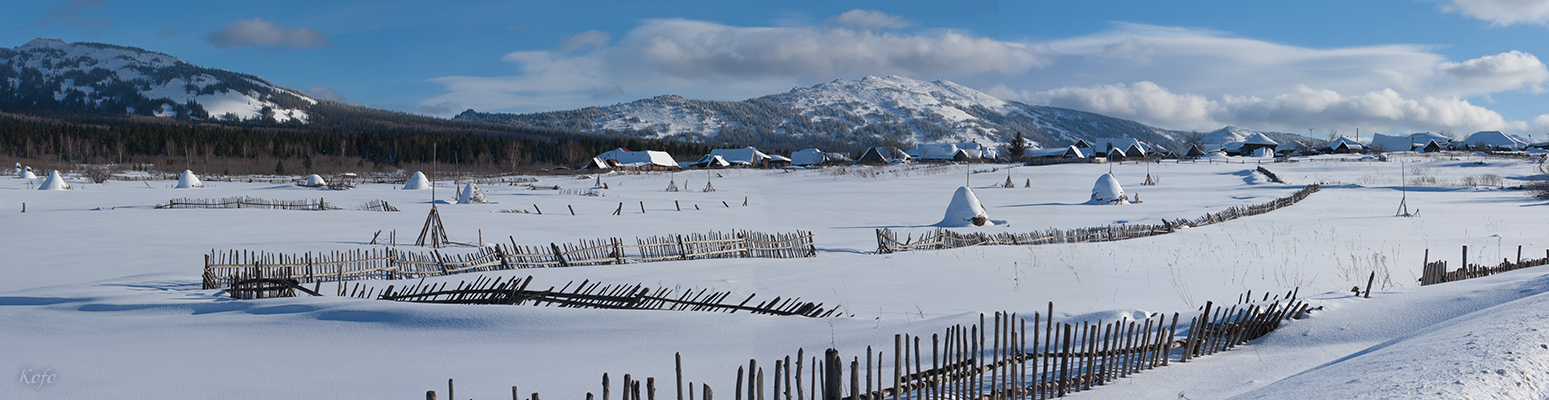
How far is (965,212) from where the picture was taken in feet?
69.4

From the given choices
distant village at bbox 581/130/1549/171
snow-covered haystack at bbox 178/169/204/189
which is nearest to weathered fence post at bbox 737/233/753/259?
snow-covered haystack at bbox 178/169/204/189

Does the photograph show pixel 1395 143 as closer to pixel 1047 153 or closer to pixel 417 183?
pixel 1047 153

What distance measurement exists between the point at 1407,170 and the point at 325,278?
58.4 m

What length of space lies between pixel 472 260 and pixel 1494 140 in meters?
117

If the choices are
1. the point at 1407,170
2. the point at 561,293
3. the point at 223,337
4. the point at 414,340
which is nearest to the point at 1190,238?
the point at 561,293

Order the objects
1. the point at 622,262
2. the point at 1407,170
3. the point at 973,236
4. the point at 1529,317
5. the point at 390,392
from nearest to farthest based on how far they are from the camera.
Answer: the point at 1529,317 → the point at 390,392 → the point at 622,262 → the point at 973,236 → the point at 1407,170

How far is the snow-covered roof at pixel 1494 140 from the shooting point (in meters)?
88.4

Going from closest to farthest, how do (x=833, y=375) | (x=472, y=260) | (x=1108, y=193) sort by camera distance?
(x=833, y=375)
(x=472, y=260)
(x=1108, y=193)

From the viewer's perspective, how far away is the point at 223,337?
759cm

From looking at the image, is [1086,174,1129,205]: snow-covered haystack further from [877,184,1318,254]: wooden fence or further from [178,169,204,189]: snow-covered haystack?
[178,169,204,189]: snow-covered haystack

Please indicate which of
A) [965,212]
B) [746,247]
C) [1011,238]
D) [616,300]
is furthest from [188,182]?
[616,300]

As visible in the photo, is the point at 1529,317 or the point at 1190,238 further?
the point at 1190,238

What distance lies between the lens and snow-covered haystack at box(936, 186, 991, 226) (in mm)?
21078

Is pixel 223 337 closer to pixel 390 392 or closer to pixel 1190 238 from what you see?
pixel 390 392
